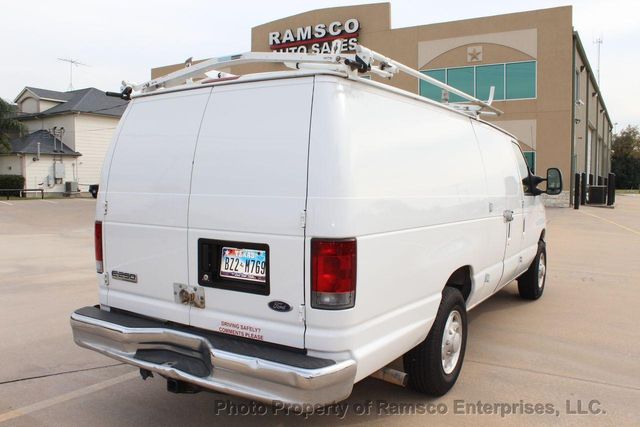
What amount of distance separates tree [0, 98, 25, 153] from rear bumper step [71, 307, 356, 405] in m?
39.9

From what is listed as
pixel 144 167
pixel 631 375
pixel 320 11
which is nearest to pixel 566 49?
pixel 320 11

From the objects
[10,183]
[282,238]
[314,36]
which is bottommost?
[282,238]

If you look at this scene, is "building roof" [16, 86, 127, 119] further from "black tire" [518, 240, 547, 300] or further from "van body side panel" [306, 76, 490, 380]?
"van body side panel" [306, 76, 490, 380]

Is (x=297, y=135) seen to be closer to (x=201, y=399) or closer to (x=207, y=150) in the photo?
(x=207, y=150)

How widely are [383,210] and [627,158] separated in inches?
3246

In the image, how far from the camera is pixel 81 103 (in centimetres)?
4044

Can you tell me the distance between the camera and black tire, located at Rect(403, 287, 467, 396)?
145 inches

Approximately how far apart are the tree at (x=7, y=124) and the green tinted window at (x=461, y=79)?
3061cm

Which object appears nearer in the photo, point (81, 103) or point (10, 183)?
point (10, 183)

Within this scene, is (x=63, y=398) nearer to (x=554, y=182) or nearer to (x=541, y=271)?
(x=554, y=182)

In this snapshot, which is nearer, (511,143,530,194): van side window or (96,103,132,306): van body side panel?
(96,103,132,306): van body side panel

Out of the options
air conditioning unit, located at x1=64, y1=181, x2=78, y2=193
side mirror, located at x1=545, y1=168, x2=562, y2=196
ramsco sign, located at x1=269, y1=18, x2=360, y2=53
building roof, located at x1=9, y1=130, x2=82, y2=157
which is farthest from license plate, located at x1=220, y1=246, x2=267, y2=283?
building roof, located at x1=9, y1=130, x2=82, y2=157

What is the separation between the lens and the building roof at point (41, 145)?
123ft

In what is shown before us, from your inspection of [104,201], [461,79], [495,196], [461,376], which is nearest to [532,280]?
[495,196]
